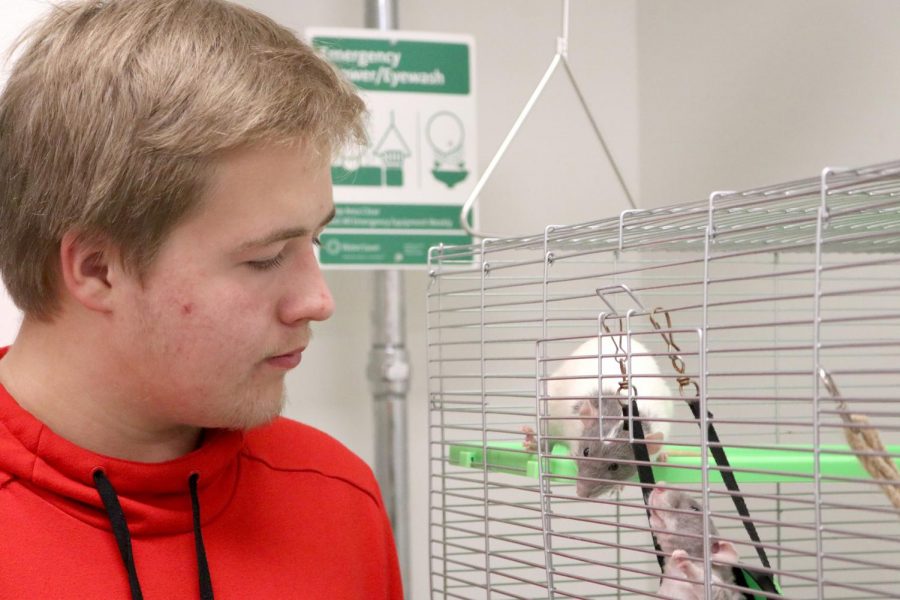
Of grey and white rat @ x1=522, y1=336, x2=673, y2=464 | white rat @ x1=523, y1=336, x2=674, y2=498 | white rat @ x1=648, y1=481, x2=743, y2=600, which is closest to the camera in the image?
white rat @ x1=648, y1=481, x2=743, y2=600

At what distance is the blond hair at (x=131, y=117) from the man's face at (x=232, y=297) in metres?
0.02

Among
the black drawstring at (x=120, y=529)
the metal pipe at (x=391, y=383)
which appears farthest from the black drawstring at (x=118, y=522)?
the metal pipe at (x=391, y=383)

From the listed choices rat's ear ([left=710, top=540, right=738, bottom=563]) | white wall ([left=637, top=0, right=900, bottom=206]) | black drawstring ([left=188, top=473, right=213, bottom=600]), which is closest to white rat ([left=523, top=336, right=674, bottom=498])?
rat's ear ([left=710, top=540, right=738, bottom=563])

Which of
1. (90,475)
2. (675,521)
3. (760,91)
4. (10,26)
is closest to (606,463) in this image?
(675,521)

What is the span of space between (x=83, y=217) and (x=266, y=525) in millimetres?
396

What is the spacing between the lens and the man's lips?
101 centimetres

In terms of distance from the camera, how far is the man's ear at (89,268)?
0.97 meters

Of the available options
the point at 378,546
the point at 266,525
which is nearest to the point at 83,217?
the point at 266,525

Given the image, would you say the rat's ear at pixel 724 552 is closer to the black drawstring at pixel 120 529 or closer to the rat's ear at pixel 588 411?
the rat's ear at pixel 588 411

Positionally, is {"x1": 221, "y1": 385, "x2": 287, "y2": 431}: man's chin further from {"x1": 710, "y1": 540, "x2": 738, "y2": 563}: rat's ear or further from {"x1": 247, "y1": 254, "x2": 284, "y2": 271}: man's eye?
{"x1": 710, "y1": 540, "x2": 738, "y2": 563}: rat's ear

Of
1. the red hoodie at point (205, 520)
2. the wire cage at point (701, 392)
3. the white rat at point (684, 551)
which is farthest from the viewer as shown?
the red hoodie at point (205, 520)

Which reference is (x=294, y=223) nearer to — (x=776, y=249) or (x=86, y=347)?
(x=86, y=347)

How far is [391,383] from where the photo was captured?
203 cm

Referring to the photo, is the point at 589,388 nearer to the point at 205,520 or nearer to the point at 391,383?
the point at 205,520
